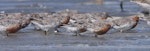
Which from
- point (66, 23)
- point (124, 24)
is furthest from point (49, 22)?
point (124, 24)

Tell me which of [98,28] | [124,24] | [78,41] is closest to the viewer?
[78,41]

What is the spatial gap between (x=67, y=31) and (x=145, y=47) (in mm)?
3687

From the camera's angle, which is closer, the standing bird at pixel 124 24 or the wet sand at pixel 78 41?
the wet sand at pixel 78 41

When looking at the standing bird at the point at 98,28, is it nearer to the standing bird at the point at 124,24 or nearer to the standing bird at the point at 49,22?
the standing bird at the point at 124,24

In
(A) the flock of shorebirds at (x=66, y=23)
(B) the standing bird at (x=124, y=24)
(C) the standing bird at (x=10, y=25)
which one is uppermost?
(C) the standing bird at (x=10, y=25)

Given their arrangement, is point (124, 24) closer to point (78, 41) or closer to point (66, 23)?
point (66, 23)

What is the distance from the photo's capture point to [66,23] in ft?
65.6

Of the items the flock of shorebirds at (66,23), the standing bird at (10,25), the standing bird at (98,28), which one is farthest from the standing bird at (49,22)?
the standing bird at (98,28)

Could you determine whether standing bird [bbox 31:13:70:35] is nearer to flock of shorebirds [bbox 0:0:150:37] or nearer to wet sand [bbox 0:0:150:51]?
flock of shorebirds [bbox 0:0:150:37]

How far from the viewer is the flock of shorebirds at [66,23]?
727 inches

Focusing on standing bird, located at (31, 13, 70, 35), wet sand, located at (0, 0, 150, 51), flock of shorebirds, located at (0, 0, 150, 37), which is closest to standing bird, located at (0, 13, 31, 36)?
flock of shorebirds, located at (0, 0, 150, 37)

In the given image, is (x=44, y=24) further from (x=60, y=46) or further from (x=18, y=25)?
(x=60, y=46)

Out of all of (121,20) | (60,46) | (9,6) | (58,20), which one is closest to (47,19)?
(58,20)

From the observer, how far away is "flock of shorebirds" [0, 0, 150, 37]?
18469mm
